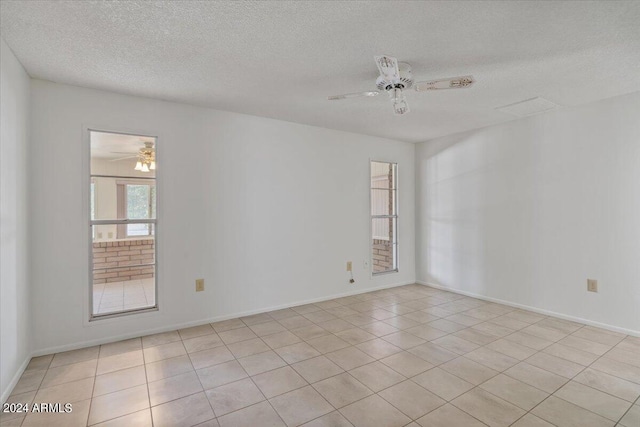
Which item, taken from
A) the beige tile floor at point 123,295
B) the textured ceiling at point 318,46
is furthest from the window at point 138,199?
the textured ceiling at point 318,46

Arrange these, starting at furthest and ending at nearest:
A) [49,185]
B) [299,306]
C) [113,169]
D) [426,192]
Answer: [426,192], [299,306], [113,169], [49,185]

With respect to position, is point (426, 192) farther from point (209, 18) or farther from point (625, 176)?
point (209, 18)

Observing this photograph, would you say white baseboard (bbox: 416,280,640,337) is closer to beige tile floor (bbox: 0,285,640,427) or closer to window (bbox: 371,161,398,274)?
beige tile floor (bbox: 0,285,640,427)

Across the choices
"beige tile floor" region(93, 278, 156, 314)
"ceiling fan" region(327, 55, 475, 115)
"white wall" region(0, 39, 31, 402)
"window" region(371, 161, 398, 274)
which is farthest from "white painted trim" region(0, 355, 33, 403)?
"window" region(371, 161, 398, 274)

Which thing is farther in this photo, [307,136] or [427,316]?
[307,136]

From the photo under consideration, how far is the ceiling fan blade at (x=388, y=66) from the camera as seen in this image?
1.90m

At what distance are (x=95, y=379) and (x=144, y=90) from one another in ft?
8.04

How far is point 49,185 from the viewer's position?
108 inches

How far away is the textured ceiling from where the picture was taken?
177 centimetres

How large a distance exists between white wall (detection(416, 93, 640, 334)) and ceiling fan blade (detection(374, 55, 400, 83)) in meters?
2.62

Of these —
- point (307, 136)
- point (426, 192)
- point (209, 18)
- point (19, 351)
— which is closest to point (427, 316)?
point (426, 192)

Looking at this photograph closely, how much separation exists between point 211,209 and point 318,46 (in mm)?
2092

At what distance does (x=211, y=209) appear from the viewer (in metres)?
3.48

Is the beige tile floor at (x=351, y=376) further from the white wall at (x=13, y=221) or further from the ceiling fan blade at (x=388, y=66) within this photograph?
the ceiling fan blade at (x=388, y=66)
